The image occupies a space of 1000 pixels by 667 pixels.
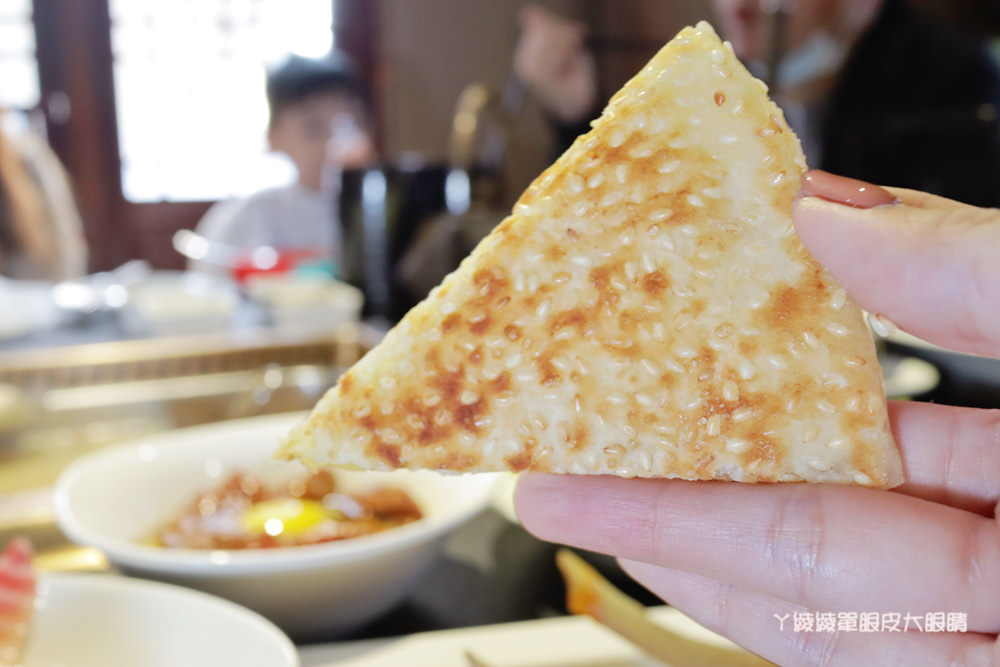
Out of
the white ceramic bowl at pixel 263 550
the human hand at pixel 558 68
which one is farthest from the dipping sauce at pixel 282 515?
the human hand at pixel 558 68

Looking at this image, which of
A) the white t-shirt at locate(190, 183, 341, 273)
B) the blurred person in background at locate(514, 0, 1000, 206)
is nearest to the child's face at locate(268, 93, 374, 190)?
the white t-shirt at locate(190, 183, 341, 273)

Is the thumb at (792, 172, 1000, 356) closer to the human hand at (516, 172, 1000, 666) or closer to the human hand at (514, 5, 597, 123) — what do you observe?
the human hand at (516, 172, 1000, 666)

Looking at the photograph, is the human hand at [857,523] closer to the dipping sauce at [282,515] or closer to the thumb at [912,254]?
the thumb at [912,254]

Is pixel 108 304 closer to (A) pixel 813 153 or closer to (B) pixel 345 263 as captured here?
(B) pixel 345 263

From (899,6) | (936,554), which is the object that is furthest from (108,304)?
(899,6)

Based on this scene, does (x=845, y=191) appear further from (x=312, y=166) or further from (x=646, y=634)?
(x=312, y=166)

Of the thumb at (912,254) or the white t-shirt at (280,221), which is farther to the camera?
the white t-shirt at (280,221)

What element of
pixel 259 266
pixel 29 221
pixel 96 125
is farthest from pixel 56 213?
pixel 96 125
